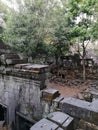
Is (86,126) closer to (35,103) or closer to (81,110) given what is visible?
Answer: (81,110)

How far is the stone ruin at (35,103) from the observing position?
199cm

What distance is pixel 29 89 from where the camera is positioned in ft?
9.71

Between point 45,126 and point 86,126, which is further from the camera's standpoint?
point 86,126

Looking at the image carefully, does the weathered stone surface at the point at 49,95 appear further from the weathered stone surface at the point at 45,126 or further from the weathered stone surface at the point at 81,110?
the weathered stone surface at the point at 45,126

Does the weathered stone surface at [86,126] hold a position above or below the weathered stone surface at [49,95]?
below

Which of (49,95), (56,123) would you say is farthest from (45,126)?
(49,95)

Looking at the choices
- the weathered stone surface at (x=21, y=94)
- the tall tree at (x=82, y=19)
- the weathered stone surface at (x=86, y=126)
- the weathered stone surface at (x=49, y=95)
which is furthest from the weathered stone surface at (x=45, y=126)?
the tall tree at (x=82, y=19)

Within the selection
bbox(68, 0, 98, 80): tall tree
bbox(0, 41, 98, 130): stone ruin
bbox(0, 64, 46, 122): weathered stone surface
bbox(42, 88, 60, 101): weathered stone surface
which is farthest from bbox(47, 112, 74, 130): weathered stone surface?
bbox(68, 0, 98, 80): tall tree

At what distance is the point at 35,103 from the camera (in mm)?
2914

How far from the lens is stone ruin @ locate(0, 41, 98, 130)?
199cm

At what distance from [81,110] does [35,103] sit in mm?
1087

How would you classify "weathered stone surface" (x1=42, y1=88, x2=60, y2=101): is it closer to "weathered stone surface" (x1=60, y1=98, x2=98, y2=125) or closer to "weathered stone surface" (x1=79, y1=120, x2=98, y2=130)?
"weathered stone surface" (x1=60, y1=98, x2=98, y2=125)

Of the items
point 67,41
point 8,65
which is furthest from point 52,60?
point 8,65

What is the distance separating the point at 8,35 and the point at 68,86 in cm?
388
